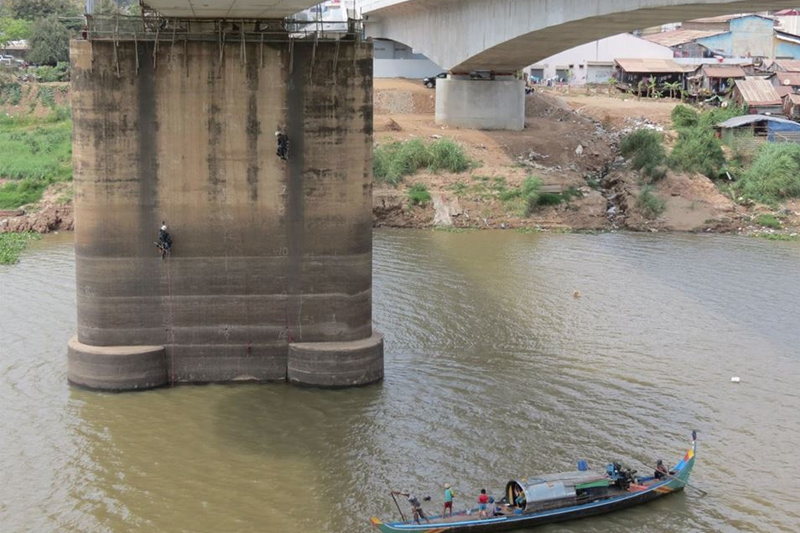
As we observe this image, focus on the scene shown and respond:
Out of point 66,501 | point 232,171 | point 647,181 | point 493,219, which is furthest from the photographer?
point 647,181

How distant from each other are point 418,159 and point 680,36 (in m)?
51.8

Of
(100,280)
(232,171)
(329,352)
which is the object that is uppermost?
(232,171)

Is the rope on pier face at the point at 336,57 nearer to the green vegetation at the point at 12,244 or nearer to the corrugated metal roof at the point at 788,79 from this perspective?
the green vegetation at the point at 12,244

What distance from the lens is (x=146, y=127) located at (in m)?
21.7

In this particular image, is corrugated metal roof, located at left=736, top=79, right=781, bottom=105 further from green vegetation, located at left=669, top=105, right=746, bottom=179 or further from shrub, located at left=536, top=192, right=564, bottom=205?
shrub, located at left=536, top=192, right=564, bottom=205

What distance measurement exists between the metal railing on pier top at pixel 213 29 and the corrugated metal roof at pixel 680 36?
6974 cm

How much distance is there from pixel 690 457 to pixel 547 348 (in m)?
7.51

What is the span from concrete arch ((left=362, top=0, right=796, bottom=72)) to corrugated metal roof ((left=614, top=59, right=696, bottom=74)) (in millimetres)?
21848

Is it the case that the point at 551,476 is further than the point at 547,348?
No

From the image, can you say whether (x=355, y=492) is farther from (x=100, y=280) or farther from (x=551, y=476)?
(x=100, y=280)

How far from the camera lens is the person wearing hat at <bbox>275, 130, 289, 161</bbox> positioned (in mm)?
21766

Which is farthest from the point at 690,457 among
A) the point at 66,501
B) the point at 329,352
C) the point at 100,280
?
the point at 100,280

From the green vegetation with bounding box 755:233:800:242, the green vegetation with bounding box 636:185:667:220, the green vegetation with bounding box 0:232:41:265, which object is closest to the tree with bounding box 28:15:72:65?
the green vegetation with bounding box 0:232:41:265

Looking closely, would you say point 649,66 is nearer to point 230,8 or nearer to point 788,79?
point 788,79
